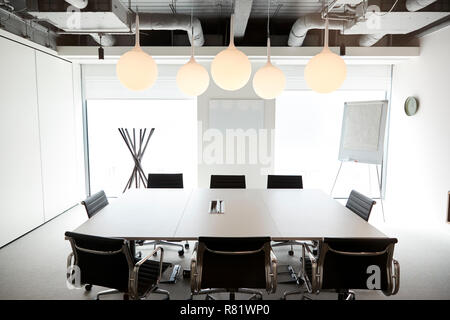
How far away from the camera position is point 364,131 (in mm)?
5445

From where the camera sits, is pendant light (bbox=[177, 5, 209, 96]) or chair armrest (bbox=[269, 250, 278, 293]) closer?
chair armrest (bbox=[269, 250, 278, 293])

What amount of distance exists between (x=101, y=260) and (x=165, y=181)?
2.20 m

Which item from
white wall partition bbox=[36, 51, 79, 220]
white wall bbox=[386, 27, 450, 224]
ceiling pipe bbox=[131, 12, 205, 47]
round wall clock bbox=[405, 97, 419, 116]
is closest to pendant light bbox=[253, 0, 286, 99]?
ceiling pipe bbox=[131, 12, 205, 47]

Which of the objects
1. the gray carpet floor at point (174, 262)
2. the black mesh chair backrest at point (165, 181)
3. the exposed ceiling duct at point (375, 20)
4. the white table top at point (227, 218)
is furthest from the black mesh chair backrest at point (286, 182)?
the exposed ceiling duct at point (375, 20)

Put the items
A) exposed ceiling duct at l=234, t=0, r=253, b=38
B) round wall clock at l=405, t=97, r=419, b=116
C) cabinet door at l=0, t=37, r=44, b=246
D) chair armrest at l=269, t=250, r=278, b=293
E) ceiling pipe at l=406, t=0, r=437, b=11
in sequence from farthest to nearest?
round wall clock at l=405, t=97, r=419, b=116, cabinet door at l=0, t=37, r=44, b=246, exposed ceiling duct at l=234, t=0, r=253, b=38, ceiling pipe at l=406, t=0, r=437, b=11, chair armrest at l=269, t=250, r=278, b=293

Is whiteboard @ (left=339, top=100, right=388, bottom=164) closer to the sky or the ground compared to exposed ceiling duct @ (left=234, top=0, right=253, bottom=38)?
closer to the ground

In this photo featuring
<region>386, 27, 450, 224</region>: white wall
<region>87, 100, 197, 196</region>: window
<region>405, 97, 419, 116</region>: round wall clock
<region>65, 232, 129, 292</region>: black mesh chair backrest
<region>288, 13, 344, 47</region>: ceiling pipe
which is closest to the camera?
<region>65, 232, 129, 292</region>: black mesh chair backrest

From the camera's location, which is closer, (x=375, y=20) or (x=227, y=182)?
(x=375, y=20)

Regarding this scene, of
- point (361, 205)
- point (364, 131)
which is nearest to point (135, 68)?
point (361, 205)

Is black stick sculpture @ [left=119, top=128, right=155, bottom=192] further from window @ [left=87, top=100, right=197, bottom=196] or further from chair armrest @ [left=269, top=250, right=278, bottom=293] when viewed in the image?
chair armrest @ [left=269, top=250, right=278, bottom=293]

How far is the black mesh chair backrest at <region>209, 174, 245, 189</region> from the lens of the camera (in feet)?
14.2

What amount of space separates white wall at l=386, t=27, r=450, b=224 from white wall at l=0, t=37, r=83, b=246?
548 cm

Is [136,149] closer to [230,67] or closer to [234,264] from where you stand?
[230,67]

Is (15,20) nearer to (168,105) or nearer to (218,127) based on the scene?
(168,105)
